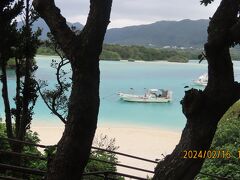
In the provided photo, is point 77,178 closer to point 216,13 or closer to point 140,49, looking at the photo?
point 216,13

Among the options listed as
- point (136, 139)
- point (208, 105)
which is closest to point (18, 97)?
point (208, 105)

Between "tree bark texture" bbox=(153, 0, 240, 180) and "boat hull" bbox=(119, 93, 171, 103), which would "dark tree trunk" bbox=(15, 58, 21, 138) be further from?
"boat hull" bbox=(119, 93, 171, 103)

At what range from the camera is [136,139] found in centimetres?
2423

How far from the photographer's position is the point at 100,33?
130 inches

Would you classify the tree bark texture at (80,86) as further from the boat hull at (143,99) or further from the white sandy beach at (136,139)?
the boat hull at (143,99)

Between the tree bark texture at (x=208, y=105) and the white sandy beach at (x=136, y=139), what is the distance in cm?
1426

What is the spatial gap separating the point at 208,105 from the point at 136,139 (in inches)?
828

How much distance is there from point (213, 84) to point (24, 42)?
17.1ft

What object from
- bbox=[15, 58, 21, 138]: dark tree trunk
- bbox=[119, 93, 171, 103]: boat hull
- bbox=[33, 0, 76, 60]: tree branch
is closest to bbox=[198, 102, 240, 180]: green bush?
bbox=[15, 58, 21, 138]: dark tree trunk

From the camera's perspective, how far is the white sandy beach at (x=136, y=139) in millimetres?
21344

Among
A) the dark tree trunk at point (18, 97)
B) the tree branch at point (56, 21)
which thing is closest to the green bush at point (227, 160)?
the dark tree trunk at point (18, 97)

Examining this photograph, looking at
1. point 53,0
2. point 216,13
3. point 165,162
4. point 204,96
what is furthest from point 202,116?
point 53,0

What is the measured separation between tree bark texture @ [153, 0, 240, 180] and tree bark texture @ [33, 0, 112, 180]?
2.22 ft

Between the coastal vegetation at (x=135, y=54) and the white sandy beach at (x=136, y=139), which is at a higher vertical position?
the coastal vegetation at (x=135, y=54)
